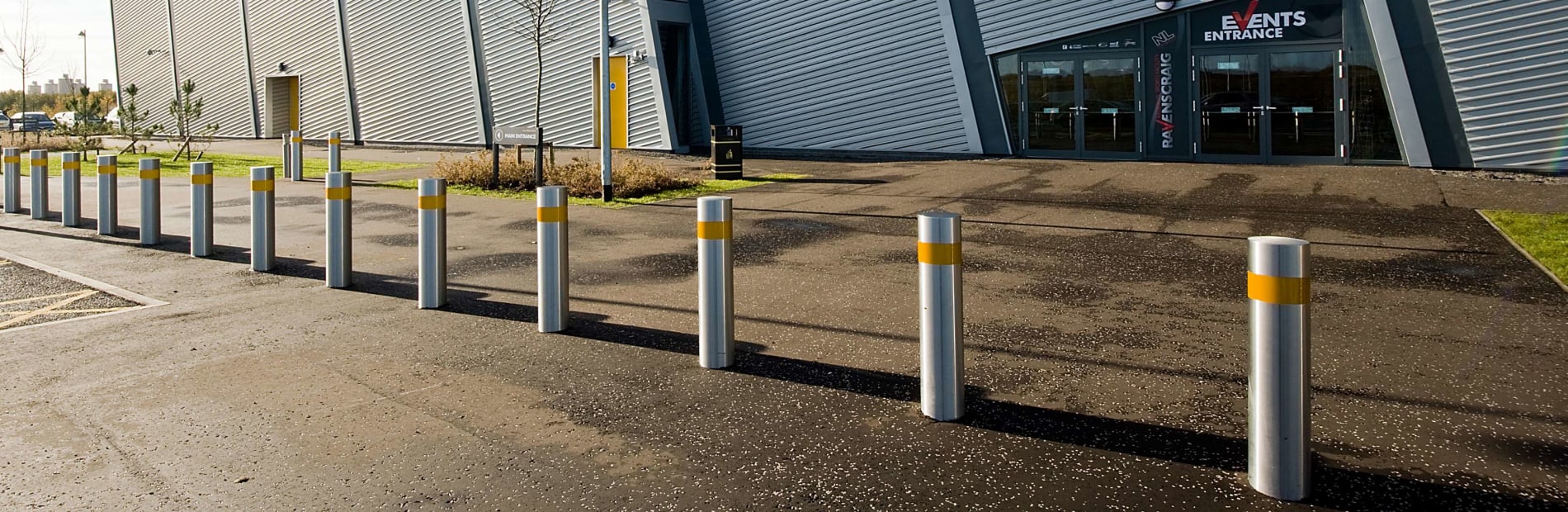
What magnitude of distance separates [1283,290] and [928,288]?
1688 millimetres

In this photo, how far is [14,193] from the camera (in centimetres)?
→ 1636

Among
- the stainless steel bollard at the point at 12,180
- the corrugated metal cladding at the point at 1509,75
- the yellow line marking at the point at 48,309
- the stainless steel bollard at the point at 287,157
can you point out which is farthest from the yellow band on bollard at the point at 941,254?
the stainless steel bollard at the point at 287,157

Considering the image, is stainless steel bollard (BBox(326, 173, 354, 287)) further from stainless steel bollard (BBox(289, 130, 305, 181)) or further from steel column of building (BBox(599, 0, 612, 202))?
stainless steel bollard (BBox(289, 130, 305, 181))

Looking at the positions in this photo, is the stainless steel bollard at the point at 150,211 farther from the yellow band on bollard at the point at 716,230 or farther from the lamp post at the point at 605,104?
the yellow band on bollard at the point at 716,230

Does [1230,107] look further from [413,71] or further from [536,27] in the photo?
[413,71]

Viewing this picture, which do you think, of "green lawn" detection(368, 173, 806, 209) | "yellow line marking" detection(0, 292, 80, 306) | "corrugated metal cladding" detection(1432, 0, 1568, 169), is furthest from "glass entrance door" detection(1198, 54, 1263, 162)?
"yellow line marking" detection(0, 292, 80, 306)

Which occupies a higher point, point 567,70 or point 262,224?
point 567,70

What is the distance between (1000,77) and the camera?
2517 centimetres

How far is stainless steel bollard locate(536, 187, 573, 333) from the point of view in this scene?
7719mm

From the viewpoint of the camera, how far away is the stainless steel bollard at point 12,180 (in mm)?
16109

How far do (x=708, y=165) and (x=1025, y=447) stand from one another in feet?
62.9

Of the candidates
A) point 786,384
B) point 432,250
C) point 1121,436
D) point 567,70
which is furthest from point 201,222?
point 567,70

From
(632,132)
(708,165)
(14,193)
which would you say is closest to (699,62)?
(632,132)

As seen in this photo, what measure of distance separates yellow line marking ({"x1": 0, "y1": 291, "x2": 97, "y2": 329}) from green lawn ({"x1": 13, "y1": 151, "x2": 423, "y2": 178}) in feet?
45.5
